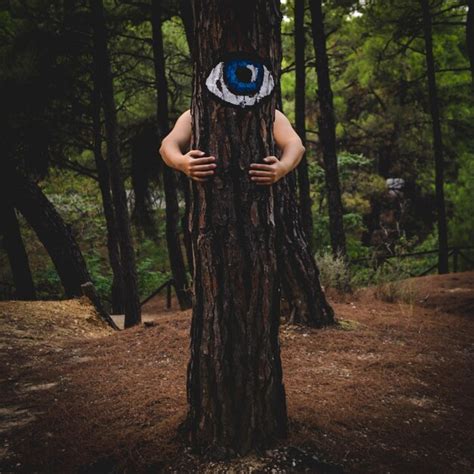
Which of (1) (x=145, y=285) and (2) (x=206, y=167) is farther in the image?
(1) (x=145, y=285)

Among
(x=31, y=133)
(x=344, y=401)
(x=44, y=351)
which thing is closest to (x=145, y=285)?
(x=31, y=133)

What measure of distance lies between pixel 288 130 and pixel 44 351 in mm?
4036

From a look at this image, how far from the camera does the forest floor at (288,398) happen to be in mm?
2559

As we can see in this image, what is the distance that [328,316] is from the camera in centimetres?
531

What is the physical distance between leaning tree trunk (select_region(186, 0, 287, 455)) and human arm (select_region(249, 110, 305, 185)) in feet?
0.20

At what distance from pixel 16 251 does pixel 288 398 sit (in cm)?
883

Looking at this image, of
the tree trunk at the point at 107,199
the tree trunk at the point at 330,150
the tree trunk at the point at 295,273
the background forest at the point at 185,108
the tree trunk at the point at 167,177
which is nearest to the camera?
the tree trunk at the point at 295,273

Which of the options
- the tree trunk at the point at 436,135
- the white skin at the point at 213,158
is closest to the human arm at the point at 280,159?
the white skin at the point at 213,158

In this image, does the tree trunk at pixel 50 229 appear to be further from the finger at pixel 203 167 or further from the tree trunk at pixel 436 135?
the tree trunk at pixel 436 135

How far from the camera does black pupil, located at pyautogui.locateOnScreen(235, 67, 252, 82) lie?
243cm

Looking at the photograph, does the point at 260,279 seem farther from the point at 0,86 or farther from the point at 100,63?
the point at 0,86

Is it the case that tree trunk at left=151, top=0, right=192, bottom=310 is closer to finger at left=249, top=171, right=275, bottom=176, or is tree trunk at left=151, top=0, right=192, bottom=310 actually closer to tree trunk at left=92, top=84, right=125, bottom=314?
tree trunk at left=92, top=84, right=125, bottom=314

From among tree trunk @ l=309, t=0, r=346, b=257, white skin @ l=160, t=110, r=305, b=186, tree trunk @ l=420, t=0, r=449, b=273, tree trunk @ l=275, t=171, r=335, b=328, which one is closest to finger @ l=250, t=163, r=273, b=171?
white skin @ l=160, t=110, r=305, b=186

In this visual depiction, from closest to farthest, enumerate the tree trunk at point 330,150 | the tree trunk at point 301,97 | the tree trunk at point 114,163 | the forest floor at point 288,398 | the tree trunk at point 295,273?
the forest floor at point 288,398, the tree trunk at point 295,273, the tree trunk at point 114,163, the tree trunk at point 330,150, the tree trunk at point 301,97
